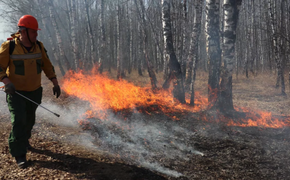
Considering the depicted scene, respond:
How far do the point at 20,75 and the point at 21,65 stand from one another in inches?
6.9

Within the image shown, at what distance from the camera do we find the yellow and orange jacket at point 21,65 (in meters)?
3.52

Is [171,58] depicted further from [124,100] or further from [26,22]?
[26,22]

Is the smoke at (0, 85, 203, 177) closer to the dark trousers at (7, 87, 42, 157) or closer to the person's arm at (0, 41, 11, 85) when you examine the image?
the dark trousers at (7, 87, 42, 157)

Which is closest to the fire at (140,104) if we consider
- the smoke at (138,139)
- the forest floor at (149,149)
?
the forest floor at (149,149)

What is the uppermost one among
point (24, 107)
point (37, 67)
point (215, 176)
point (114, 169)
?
point (37, 67)

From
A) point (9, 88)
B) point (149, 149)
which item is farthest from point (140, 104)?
point (9, 88)

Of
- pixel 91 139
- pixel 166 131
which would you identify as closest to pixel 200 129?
pixel 166 131

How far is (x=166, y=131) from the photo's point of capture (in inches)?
254

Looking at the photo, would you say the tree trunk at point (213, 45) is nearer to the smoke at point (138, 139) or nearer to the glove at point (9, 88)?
the smoke at point (138, 139)

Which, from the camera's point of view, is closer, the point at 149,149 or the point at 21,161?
the point at 21,161

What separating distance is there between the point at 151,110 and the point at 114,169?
414cm

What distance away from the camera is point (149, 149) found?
5.21 metres

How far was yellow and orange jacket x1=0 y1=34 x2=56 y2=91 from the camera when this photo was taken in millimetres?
3520

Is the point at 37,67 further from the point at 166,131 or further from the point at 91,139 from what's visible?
the point at 166,131
